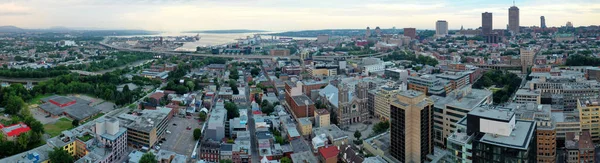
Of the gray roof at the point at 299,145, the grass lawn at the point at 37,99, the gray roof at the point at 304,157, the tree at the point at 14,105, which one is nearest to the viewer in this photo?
the gray roof at the point at 304,157

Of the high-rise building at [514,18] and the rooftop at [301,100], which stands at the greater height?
the high-rise building at [514,18]

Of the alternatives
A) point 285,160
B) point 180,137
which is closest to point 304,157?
point 285,160

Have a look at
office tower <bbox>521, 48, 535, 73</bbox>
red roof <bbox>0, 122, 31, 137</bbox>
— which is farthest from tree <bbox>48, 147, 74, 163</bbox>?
office tower <bbox>521, 48, 535, 73</bbox>

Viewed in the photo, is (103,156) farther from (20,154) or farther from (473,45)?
(473,45)

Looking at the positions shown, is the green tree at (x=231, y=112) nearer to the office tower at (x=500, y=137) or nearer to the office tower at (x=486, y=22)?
the office tower at (x=500, y=137)

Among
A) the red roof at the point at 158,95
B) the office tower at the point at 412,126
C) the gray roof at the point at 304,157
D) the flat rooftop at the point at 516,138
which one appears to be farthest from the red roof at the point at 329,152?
the red roof at the point at 158,95

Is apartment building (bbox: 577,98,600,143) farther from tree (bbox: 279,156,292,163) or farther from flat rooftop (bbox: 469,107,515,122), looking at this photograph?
tree (bbox: 279,156,292,163)

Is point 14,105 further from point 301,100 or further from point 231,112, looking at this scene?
point 301,100
